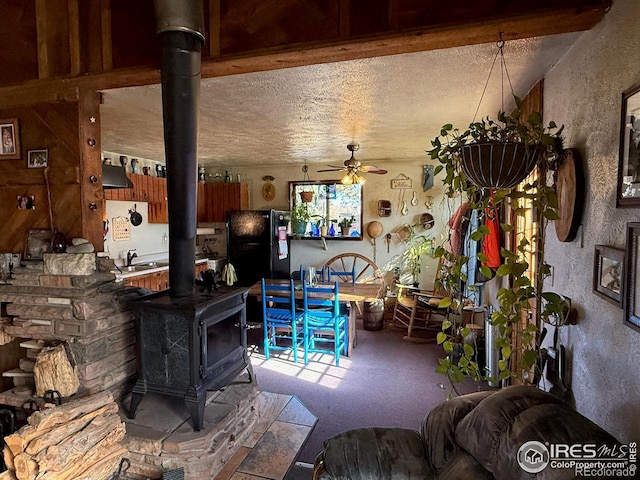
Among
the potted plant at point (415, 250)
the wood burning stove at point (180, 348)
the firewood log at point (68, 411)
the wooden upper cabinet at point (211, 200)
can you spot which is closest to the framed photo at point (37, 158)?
the wood burning stove at point (180, 348)

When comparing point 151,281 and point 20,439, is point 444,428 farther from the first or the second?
point 151,281

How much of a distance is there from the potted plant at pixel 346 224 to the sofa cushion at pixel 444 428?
13.4ft

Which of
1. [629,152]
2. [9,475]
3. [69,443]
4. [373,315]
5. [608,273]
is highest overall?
[629,152]

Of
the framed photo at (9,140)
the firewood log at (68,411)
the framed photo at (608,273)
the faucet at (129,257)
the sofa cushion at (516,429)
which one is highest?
the framed photo at (9,140)

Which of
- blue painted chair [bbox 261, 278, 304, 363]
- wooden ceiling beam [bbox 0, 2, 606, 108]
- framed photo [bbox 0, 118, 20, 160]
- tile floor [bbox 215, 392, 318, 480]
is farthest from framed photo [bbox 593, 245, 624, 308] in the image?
framed photo [bbox 0, 118, 20, 160]

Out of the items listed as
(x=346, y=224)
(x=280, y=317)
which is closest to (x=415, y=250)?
(x=346, y=224)

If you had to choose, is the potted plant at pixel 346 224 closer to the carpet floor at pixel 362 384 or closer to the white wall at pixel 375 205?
the white wall at pixel 375 205

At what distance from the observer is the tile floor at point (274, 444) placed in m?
2.09

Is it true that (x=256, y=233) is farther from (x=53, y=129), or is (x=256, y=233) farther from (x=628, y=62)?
(x=628, y=62)

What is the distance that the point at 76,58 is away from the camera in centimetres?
208

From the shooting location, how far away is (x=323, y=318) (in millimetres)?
3949

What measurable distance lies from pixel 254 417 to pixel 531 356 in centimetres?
178

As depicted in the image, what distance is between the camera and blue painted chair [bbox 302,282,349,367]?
3.77 m

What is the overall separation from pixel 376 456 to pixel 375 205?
4.25m
